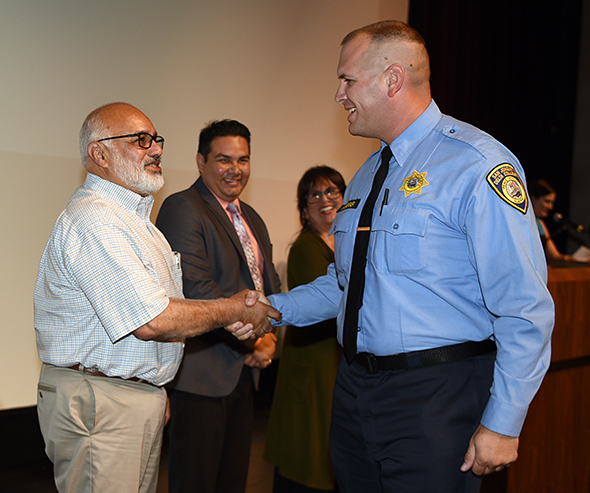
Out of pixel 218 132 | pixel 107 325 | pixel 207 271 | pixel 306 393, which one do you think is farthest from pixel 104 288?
pixel 306 393

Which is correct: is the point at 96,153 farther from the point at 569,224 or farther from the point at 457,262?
the point at 569,224

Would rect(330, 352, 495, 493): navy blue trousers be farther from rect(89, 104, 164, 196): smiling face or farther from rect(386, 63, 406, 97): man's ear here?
rect(89, 104, 164, 196): smiling face

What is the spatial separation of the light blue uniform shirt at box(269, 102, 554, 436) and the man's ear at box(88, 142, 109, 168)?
34.1 inches

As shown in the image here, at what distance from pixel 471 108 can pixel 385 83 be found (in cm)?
441

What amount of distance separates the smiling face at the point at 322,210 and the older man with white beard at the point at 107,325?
3.99 ft

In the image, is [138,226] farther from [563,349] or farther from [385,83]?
[563,349]

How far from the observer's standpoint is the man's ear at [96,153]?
182cm

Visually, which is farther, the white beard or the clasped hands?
the clasped hands

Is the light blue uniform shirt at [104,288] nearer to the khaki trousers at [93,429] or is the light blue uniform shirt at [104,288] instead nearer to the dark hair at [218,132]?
the khaki trousers at [93,429]

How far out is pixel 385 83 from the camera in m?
1.55

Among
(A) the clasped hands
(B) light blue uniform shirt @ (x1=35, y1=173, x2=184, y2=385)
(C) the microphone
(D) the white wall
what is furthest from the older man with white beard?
(C) the microphone

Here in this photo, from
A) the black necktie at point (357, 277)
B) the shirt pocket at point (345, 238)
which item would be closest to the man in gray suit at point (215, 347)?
the shirt pocket at point (345, 238)

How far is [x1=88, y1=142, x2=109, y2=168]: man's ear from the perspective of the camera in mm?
1820

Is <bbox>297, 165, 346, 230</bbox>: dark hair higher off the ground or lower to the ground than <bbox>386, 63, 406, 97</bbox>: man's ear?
lower
